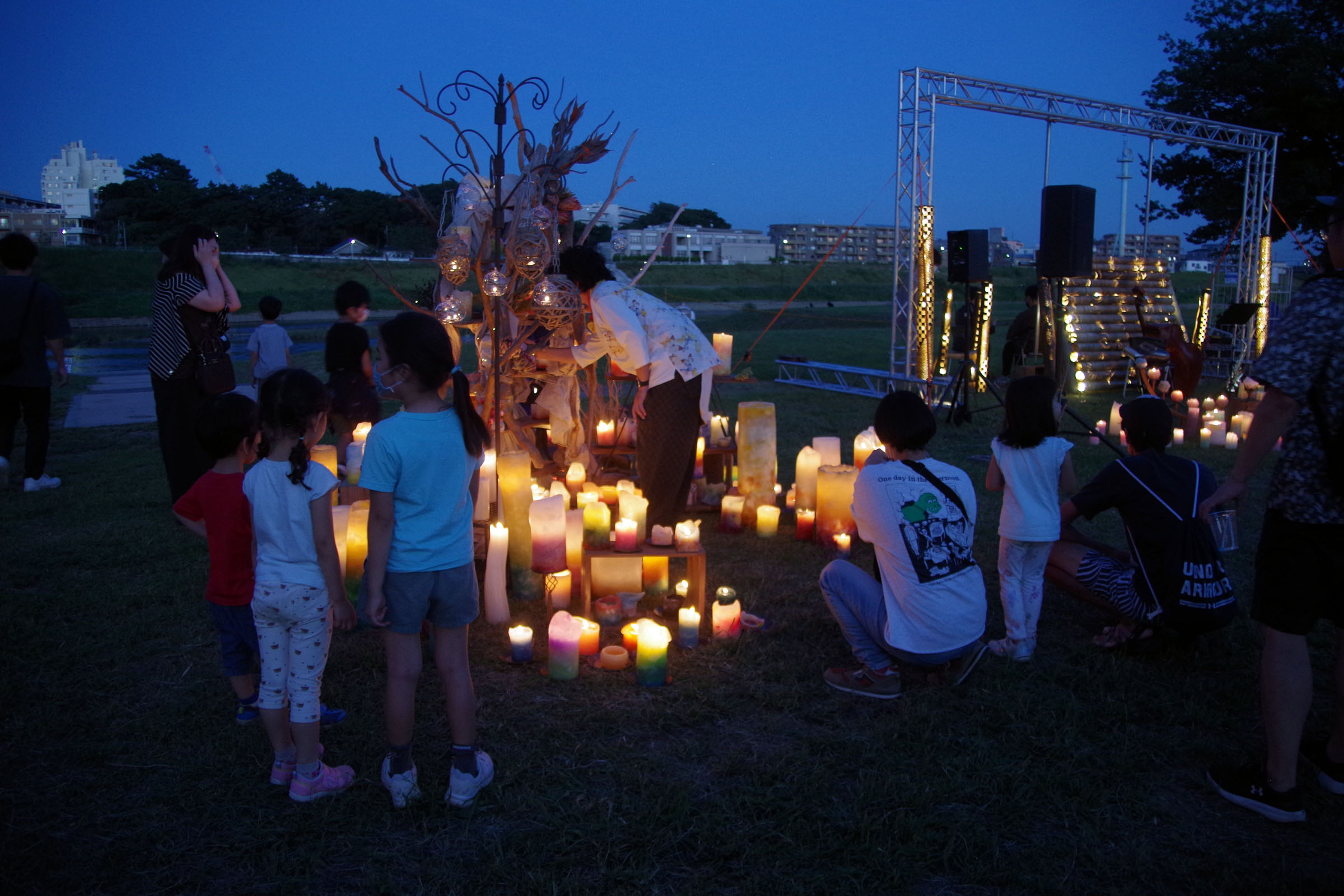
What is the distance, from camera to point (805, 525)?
17.2ft

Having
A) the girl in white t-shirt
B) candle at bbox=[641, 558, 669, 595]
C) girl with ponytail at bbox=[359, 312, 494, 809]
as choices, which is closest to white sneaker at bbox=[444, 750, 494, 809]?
girl with ponytail at bbox=[359, 312, 494, 809]

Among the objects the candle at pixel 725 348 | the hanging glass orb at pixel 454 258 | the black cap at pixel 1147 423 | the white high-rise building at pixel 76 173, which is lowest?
the black cap at pixel 1147 423

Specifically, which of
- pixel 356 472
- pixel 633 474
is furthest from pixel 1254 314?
pixel 356 472

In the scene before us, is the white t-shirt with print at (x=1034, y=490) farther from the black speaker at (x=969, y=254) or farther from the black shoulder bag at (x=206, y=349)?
the black speaker at (x=969, y=254)

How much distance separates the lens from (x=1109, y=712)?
321cm

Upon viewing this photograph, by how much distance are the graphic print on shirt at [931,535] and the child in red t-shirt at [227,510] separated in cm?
214

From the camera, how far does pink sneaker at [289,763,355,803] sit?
8.57ft

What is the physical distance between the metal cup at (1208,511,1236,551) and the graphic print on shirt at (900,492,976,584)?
3.08 feet

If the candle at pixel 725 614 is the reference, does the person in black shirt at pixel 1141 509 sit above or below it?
above

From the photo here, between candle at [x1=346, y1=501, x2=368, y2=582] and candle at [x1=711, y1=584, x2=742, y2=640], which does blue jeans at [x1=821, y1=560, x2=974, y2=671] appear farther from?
candle at [x1=346, y1=501, x2=368, y2=582]

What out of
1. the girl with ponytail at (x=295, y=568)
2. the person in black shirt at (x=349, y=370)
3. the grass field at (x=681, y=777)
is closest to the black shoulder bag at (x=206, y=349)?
the person in black shirt at (x=349, y=370)

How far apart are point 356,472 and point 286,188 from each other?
42.1 meters

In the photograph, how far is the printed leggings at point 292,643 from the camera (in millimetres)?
2537

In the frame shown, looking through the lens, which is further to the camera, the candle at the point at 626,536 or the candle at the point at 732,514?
the candle at the point at 732,514
